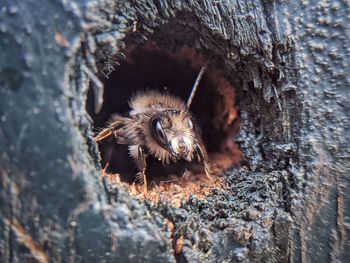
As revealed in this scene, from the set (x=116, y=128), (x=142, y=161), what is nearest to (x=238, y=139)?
(x=142, y=161)

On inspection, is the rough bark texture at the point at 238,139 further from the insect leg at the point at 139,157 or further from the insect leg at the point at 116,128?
the insect leg at the point at 116,128

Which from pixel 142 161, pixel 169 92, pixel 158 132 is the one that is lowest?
pixel 142 161

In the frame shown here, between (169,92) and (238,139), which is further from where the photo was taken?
(169,92)

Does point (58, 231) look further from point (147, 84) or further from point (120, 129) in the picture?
point (147, 84)

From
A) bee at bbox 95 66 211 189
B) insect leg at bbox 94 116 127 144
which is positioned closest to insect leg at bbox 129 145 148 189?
bee at bbox 95 66 211 189

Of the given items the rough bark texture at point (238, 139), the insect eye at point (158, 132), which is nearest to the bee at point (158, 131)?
the insect eye at point (158, 132)

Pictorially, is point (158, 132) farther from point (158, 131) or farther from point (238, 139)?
point (238, 139)
